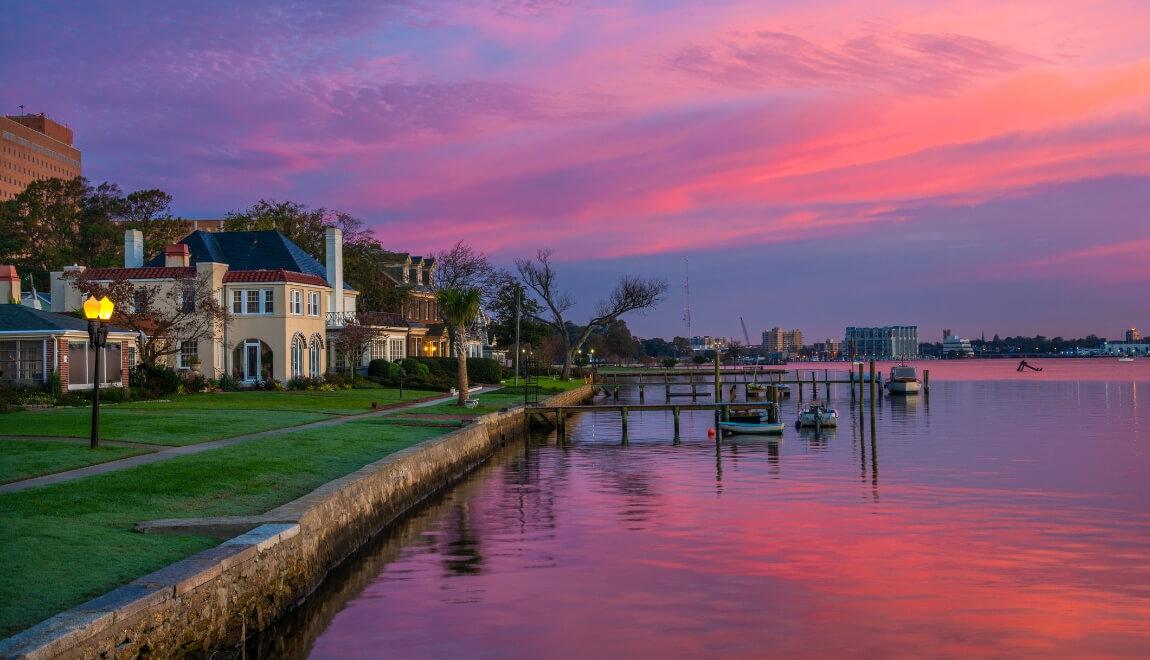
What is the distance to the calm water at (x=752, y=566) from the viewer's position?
50.5 ft

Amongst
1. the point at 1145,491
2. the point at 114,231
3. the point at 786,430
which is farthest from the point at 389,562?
the point at 114,231

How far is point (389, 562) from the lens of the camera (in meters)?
20.5

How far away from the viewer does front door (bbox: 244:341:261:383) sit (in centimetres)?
5852

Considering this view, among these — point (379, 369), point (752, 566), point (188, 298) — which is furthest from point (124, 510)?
point (379, 369)

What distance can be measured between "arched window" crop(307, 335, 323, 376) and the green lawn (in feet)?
28.5

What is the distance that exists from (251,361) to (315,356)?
13.9 ft

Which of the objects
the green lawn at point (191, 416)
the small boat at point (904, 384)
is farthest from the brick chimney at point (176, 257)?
the small boat at point (904, 384)

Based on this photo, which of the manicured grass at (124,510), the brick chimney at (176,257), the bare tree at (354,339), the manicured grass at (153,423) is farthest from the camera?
the bare tree at (354,339)

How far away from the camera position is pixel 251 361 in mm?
59312

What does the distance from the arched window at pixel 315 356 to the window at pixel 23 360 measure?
1973cm

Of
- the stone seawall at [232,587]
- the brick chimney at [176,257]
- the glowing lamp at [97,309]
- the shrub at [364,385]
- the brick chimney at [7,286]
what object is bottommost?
the stone seawall at [232,587]

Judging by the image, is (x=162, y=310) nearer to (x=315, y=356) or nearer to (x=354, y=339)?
(x=315, y=356)

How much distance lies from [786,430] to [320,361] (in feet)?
91.2

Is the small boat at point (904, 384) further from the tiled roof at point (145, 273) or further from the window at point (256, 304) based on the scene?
the tiled roof at point (145, 273)
